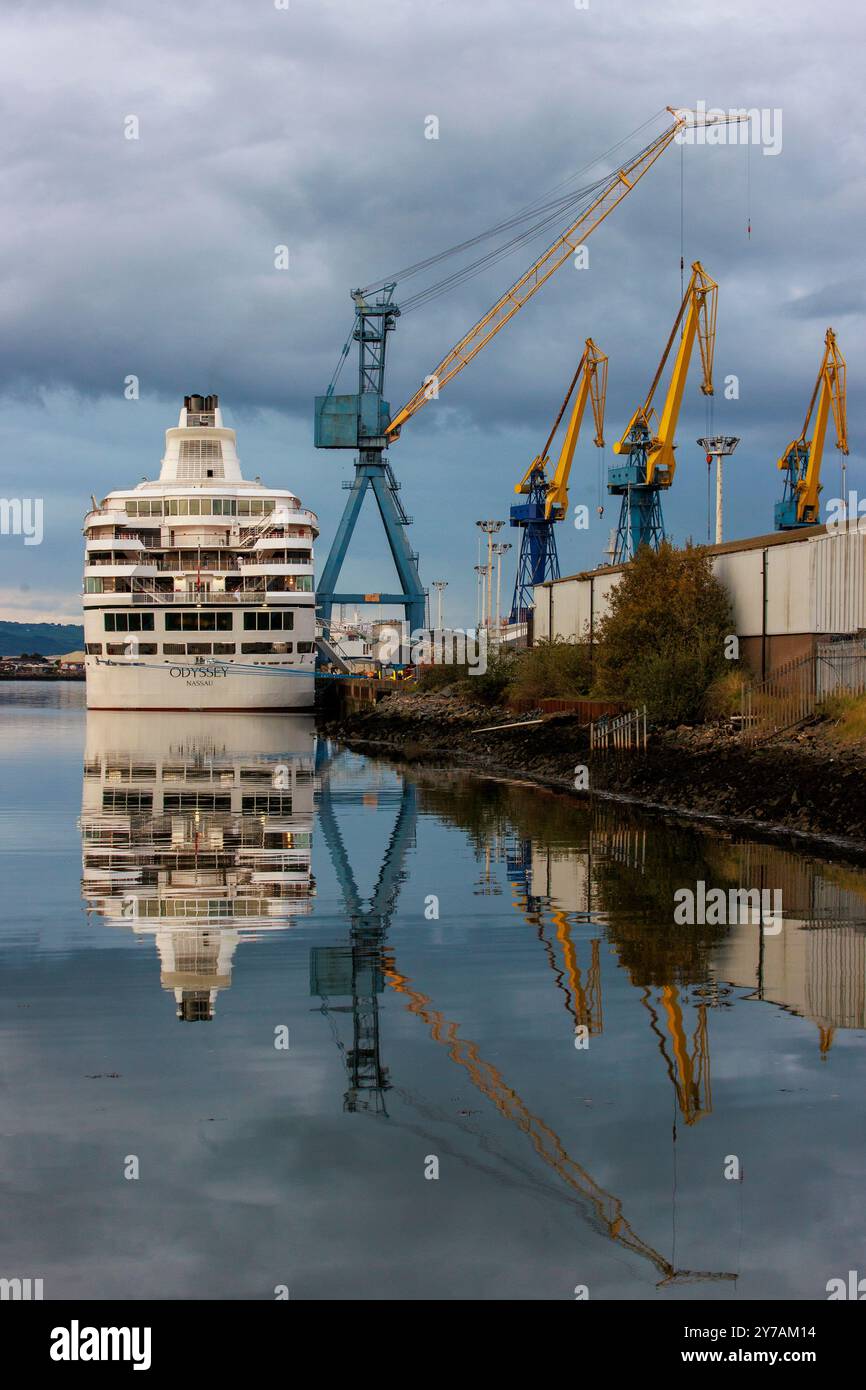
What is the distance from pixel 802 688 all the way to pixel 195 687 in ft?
157

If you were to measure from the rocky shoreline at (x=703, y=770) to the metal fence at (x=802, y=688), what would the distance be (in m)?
1.00

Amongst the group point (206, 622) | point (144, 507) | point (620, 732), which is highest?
point (144, 507)

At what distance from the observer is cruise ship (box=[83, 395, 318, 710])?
78500 millimetres

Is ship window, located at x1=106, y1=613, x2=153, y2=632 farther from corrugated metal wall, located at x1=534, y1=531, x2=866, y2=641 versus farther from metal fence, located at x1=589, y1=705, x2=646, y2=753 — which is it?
metal fence, located at x1=589, y1=705, x2=646, y2=753

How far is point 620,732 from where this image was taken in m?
39.5

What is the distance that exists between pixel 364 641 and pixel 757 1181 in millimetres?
112338

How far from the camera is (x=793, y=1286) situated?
732 centimetres

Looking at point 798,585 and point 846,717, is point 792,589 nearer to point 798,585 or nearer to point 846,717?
point 798,585

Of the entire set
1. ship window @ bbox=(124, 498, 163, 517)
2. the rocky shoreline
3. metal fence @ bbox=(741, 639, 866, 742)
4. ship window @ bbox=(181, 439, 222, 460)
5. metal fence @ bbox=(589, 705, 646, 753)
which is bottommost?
the rocky shoreline

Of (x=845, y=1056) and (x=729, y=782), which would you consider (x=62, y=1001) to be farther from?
(x=729, y=782)

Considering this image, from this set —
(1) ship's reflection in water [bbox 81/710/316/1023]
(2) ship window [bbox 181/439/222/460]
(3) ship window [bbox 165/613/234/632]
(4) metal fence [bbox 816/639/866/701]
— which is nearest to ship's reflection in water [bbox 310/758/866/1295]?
(1) ship's reflection in water [bbox 81/710/316/1023]

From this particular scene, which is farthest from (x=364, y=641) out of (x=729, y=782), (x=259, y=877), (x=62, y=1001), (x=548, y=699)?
(x=62, y=1001)

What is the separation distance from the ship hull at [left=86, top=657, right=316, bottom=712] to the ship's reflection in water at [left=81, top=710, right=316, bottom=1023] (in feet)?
86.1

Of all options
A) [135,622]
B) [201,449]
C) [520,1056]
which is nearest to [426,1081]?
[520,1056]
